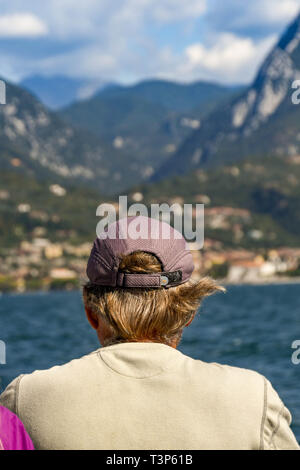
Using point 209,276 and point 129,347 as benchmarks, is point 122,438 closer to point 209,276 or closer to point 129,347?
point 129,347

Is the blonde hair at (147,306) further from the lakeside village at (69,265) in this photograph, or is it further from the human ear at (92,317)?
the lakeside village at (69,265)

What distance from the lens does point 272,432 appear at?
294cm

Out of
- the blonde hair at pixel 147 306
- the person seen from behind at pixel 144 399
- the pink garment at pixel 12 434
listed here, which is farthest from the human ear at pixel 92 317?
the pink garment at pixel 12 434

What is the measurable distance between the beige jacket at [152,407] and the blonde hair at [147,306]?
7.1 inches

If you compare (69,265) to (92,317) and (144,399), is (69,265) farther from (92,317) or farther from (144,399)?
(144,399)

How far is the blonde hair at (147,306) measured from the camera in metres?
3.21

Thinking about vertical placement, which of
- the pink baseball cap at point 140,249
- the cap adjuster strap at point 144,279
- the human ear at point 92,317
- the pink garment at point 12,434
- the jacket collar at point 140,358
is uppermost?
the pink baseball cap at point 140,249

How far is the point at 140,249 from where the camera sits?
3260 mm

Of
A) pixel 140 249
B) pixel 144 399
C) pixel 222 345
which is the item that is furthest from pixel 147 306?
pixel 222 345

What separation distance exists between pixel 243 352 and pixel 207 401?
33.8 m

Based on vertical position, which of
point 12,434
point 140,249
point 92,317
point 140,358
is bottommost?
point 12,434

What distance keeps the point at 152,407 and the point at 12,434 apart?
0.52m
